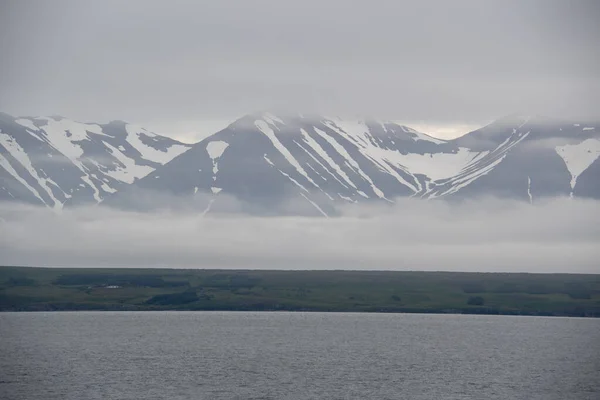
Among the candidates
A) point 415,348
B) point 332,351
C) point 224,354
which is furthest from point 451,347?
point 224,354

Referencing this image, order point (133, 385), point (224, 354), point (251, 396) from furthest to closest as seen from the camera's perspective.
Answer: point (224, 354), point (133, 385), point (251, 396)

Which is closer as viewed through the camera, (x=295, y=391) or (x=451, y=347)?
(x=295, y=391)

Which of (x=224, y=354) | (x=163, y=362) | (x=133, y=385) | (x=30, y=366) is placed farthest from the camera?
(x=224, y=354)

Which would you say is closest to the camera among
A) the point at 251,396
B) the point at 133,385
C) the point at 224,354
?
the point at 251,396

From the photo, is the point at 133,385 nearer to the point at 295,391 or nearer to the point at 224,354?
the point at 295,391

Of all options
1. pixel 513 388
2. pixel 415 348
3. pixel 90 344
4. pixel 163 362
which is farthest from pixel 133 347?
pixel 513 388

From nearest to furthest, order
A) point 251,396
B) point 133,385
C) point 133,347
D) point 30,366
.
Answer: point 251,396 < point 133,385 < point 30,366 < point 133,347

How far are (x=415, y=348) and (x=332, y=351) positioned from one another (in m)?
16.8

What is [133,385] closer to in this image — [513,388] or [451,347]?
[513,388]

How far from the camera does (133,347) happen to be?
18888 cm

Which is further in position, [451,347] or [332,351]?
[451,347]

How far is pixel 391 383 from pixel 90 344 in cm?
7033

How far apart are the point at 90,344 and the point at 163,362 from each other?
3389 cm

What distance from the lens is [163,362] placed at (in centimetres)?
16312
